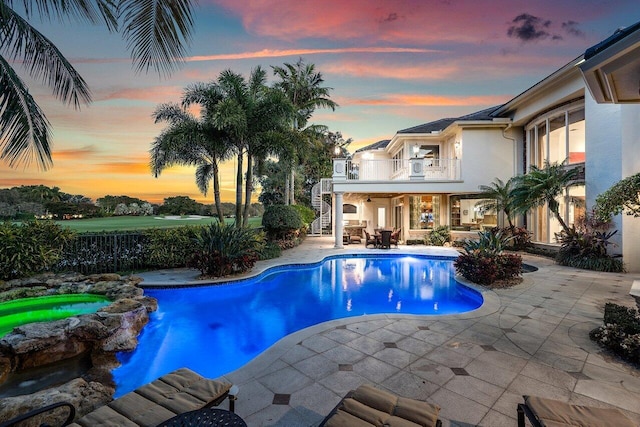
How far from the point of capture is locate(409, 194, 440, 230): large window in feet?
58.8

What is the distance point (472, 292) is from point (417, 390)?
563 centimetres

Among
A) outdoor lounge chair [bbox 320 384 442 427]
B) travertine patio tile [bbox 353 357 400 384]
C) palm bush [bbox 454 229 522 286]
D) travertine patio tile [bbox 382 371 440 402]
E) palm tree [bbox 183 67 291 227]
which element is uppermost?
palm tree [bbox 183 67 291 227]

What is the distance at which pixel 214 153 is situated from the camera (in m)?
14.0

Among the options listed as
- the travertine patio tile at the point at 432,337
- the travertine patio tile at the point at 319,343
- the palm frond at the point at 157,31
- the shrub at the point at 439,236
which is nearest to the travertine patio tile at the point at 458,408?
the travertine patio tile at the point at 432,337

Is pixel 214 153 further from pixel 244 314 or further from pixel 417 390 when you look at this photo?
pixel 417 390

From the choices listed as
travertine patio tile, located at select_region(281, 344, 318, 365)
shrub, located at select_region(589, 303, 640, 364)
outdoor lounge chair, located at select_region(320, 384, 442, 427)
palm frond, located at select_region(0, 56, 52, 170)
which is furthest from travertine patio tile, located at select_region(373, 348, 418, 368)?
palm frond, located at select_region(0, 56, 52, 170)

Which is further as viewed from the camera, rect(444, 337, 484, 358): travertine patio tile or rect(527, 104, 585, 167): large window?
rect(527, 104, 585, 167): large window

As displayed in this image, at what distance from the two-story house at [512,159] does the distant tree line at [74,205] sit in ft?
31.3

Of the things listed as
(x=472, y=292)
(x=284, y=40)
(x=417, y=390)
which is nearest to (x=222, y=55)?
(x=284, y=40)

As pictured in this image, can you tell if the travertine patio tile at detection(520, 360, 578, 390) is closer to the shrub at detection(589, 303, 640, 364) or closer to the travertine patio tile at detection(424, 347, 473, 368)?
A: the travertine patio tile at detection(424, 347, 473, 368)

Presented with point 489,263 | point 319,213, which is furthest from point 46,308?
point 319,213

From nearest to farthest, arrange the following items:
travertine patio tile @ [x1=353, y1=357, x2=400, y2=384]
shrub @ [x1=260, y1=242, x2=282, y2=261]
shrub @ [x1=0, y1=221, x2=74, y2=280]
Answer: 1. travertine patio tile @ [x1=353, y1=357, x2=400, y2=384]
2. shrub @ [x1=0, y1=221, x2=74, y2=280]
3. shrub @ [x1=260, y1=242, x2=282, y2=261]

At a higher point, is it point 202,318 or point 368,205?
point 368,205

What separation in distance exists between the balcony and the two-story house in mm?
51
